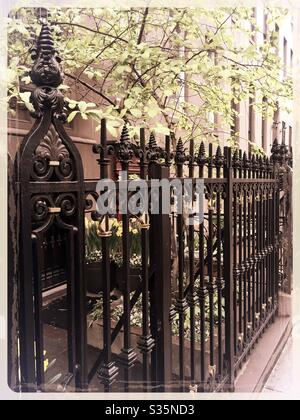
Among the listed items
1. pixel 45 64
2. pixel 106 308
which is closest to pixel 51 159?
pixel 45 64

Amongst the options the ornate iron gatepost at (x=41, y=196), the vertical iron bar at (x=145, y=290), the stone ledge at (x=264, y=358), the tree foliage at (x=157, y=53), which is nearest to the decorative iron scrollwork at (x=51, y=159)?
the ornate iron gatepost at (x=41, y=196)

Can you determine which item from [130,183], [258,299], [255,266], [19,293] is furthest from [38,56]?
[258,299]

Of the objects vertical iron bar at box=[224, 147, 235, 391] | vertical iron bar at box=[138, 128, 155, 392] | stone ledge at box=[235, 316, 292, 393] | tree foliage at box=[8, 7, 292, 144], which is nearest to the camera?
vertical iron bar at box=[138, 128, 155, 392]

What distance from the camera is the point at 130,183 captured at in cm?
189

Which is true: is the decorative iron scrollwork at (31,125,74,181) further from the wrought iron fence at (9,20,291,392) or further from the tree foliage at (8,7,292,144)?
the tree foliage at (8,7,292,144)

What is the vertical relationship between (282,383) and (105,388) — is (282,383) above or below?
below

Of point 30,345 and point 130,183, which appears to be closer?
point 30,345

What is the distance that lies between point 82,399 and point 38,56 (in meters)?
1.34

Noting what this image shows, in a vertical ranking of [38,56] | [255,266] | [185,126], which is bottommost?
[255,266]

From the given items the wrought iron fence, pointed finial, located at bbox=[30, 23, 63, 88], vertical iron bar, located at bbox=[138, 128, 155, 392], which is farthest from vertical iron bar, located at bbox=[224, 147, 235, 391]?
pointed finial, located at bbox=[30, 23, 63, 88]

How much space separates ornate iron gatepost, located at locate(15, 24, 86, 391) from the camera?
4.61 feet

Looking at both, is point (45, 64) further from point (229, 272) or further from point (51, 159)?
point (229, 272)

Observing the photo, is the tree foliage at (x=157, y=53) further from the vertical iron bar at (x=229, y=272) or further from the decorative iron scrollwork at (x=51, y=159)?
the decorative iron scrollwork at (x=51, y=159)
